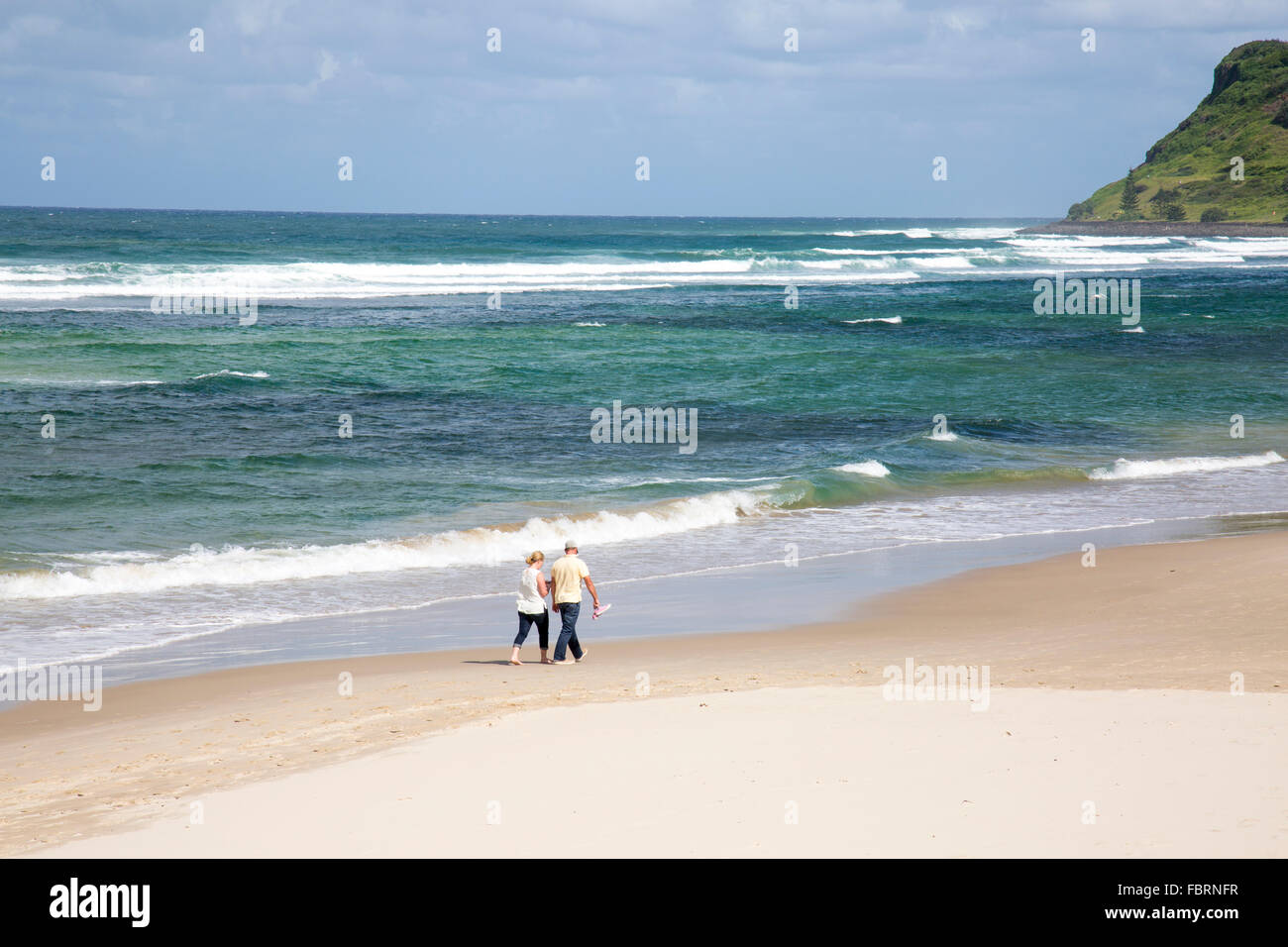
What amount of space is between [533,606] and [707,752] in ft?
12.5

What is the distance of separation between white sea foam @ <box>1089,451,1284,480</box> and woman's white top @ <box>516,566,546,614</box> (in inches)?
490

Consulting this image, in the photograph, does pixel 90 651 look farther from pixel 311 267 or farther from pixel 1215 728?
pixel 311 267

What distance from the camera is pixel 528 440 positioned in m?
21.4

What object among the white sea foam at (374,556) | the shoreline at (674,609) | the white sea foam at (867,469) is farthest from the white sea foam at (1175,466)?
the white sea foam at (374,556)

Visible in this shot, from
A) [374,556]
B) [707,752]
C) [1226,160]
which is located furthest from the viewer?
[1226,160]

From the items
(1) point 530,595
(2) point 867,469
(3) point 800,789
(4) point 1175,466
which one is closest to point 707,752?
(3) point 800,789

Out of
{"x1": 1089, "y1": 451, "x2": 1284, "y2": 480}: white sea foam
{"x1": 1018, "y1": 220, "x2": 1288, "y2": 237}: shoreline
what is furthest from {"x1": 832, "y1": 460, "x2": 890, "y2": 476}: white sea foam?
{"x1": 1018, "y1": 220, "x2": 1288, "y2": 237}: shoreline

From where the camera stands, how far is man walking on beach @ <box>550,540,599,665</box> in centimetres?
1044

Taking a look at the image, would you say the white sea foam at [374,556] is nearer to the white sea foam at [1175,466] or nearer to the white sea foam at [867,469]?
the white sea foam at [867,469]

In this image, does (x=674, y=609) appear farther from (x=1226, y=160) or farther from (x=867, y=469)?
(x=1226, y=160)

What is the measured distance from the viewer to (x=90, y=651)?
1053 centimetres

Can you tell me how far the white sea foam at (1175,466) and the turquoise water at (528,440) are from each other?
0.09 metres
